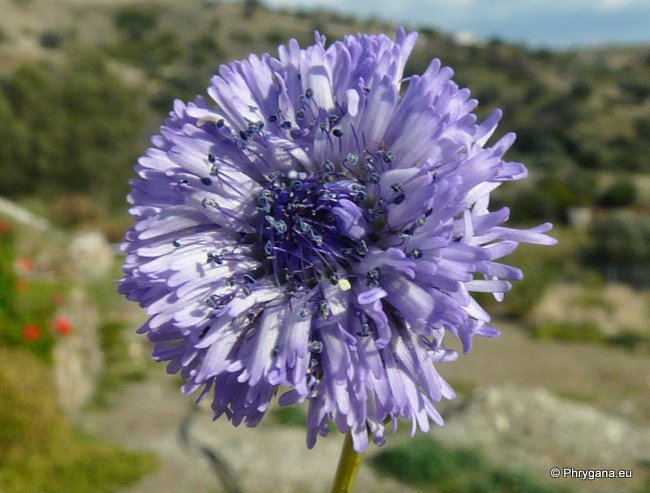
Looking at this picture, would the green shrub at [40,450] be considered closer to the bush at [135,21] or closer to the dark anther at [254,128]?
the dark anther at [254,128]

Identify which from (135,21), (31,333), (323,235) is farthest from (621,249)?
(135,21)

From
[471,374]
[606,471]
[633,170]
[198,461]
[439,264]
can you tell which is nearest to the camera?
[439,264]

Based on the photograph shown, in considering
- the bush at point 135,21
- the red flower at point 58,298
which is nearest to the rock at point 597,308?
the red flower at point 58,298

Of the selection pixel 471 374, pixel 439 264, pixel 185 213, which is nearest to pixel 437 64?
pixel 439 264

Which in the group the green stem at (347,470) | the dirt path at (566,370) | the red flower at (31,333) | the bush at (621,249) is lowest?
the bush at (621,249)

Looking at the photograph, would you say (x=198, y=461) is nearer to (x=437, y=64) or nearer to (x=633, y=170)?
(x=437, y=64)

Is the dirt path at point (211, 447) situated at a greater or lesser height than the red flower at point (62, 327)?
lesser

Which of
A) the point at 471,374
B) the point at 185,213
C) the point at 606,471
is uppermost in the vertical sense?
the point at 185,213

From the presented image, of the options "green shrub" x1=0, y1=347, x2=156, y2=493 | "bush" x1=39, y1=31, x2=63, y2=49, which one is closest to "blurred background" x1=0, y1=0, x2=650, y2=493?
"green shrub" x1=0, y1=347, x2=156, y2=493
